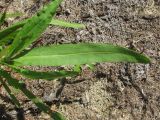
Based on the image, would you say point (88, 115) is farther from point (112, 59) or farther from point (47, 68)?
point (112, 59)

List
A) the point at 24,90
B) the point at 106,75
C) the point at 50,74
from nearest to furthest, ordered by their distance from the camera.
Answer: the point at 50,74, the point at 24,90, the point at 106,75

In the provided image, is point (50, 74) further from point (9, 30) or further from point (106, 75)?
point (106, 75)

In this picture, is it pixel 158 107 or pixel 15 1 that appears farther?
pixel 15 1

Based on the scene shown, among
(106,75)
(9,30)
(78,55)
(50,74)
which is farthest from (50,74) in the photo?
(106,75)

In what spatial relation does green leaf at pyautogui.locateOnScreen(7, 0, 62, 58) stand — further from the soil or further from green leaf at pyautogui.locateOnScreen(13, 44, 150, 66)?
the soil

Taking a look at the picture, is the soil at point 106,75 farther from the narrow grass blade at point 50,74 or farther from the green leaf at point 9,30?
the narrow grass blade at point 50,74

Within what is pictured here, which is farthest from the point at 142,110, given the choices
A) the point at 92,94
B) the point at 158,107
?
the point at 92,94
